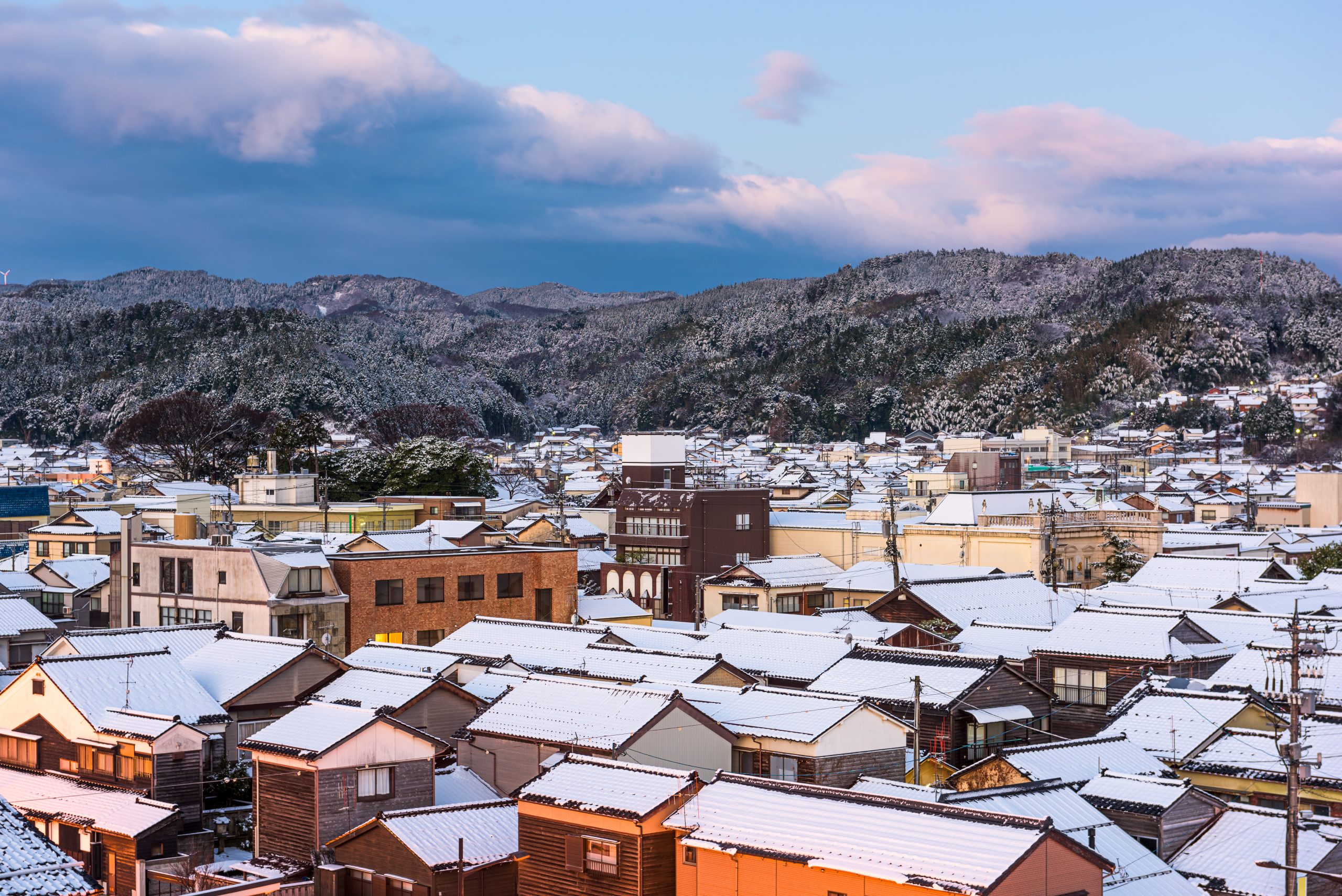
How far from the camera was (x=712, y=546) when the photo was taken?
49.0 meters

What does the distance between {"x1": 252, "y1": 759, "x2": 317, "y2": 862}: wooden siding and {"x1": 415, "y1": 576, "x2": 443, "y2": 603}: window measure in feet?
45.4

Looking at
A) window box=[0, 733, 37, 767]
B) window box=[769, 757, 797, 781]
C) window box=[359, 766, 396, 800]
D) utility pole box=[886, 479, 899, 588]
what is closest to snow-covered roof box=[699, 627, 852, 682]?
window box=[769, 757, 797, 781]

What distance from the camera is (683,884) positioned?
1484 cm

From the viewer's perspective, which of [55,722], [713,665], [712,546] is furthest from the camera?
[712,546]

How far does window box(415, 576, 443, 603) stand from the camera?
32469 millimetres

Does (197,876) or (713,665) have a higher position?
(713,665)

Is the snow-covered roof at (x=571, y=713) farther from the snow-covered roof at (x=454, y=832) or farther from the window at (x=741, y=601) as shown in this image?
the window at (x=741, y=601)

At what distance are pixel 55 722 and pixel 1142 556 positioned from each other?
36.3 m

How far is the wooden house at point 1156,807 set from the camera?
1734cm

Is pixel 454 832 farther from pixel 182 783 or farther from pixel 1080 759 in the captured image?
pixel 1080 759

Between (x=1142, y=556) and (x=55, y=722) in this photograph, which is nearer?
(x=55, y=722)

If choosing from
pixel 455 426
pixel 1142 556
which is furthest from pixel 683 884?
pixel 455 426

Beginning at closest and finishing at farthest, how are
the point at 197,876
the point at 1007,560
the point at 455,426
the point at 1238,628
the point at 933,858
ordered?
the point at 933,858, the point at 197,876, the point at 1238,628, the point at 1007,560, the point at 455,426

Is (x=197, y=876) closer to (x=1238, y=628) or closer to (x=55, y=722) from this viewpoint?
(x=55, y=722)
